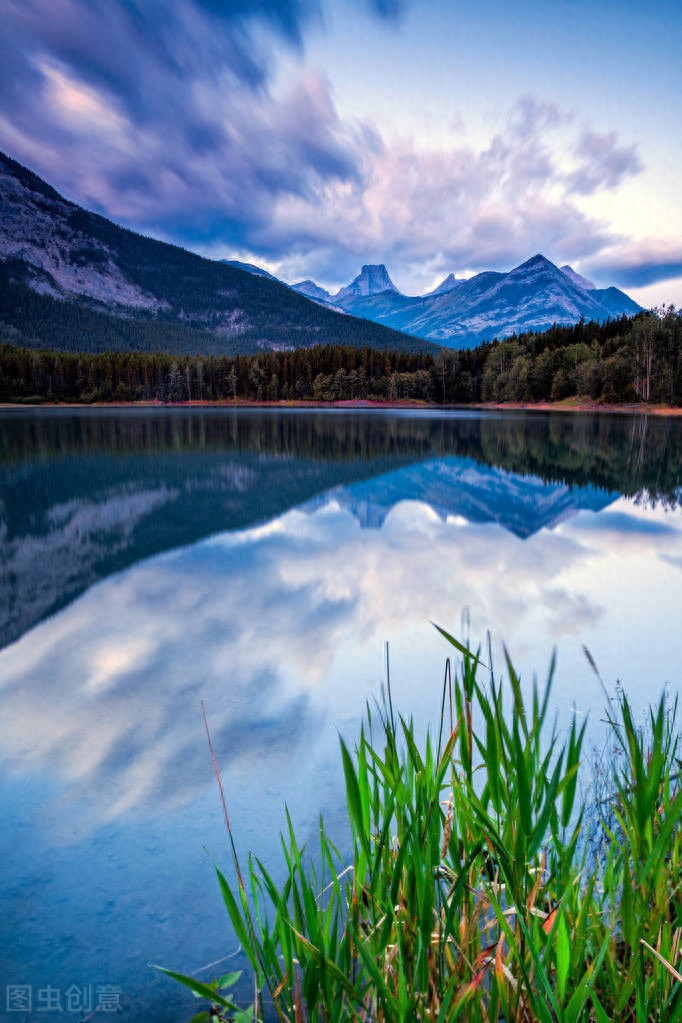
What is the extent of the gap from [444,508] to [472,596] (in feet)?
27.6

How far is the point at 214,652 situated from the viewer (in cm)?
736

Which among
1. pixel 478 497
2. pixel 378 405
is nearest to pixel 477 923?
pixel 478 497

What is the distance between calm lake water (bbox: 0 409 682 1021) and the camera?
331cm

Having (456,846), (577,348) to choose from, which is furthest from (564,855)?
(577,348)

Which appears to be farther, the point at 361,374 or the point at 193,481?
the point at 361,374

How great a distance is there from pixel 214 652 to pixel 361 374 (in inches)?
4881

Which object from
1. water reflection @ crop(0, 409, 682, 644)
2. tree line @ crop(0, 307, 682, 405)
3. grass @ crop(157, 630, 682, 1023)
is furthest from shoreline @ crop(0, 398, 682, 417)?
grass @ crop(157, 630, 682, 1023)

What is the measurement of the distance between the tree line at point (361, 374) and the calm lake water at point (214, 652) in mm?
88511

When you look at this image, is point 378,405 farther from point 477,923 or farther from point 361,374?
A: point 477,923

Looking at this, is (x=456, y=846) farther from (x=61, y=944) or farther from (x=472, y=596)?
(x=472, y=596)

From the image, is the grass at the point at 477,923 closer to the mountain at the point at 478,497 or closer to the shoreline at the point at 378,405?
the mountain at the point at 478,497

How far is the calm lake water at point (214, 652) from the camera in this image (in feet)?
10.9

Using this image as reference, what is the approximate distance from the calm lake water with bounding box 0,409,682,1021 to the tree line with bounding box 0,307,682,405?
290 ft

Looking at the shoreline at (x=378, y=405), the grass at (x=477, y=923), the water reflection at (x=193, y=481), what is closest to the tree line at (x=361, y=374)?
the shoreline at (x=378, y=405)
